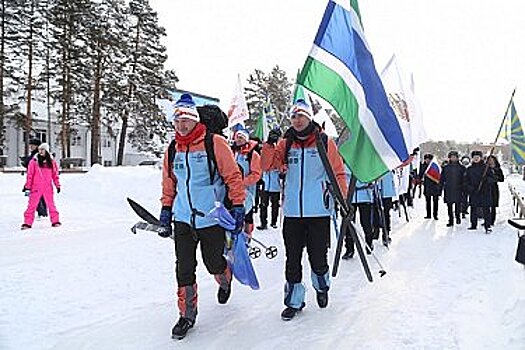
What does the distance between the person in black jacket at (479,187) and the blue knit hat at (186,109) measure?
328 inches

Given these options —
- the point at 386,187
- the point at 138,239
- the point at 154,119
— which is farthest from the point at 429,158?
the point at 154,119

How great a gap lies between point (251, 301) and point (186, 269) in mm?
1201

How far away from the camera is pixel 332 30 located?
5215 mm

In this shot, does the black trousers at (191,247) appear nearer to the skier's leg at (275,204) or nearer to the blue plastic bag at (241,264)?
the blue plastic bag at (241,264)

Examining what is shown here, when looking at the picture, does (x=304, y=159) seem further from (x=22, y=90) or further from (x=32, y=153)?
(x=22, y=90)

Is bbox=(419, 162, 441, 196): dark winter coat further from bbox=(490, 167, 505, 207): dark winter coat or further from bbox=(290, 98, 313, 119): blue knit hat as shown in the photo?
bbox=(290, 98, 313, 119): blue knit hat

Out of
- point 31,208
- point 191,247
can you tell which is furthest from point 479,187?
point 31,208

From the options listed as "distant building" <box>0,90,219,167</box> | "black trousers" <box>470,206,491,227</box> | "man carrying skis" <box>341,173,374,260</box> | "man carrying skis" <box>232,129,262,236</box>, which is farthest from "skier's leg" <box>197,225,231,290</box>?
"distant building" <box>0,90,219,167</box>

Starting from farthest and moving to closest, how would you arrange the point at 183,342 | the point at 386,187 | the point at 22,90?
the point at 22,90
the point at 386,187
the point at 183,342

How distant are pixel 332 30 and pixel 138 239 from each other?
5.31 metres

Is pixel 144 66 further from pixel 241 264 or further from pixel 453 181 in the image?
pixel 241 264

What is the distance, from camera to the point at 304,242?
511 cm

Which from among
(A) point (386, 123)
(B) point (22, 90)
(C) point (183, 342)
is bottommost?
(C) point (183, 342)

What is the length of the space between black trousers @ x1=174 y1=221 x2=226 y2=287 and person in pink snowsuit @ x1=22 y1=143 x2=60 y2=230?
644 centimetres
